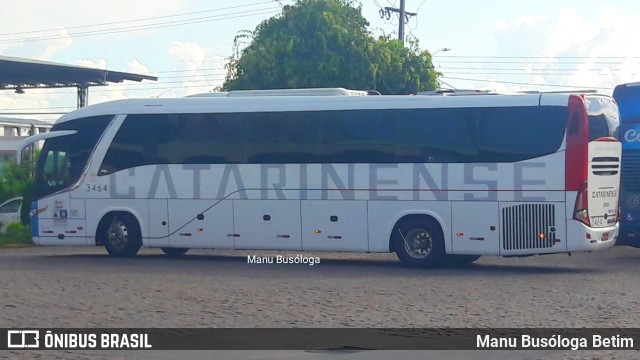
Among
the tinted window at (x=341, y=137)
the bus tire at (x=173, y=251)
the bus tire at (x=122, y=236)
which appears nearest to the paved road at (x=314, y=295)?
the bus tire at (x=122, y=236)

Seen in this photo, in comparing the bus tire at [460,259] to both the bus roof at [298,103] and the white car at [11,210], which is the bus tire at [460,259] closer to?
the bus roof at [298,103]

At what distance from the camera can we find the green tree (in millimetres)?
37844

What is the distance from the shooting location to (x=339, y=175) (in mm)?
20438

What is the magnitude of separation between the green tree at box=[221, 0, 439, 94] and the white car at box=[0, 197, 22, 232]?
10.7 m

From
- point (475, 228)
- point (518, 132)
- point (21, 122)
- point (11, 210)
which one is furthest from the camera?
point (21, 122)

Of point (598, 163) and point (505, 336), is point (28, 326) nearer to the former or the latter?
point (505, 336)

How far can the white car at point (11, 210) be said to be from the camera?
3141 cm

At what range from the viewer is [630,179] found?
22.0 meters

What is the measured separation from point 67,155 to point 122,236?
229 centimetres

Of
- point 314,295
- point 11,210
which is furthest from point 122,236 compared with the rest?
point 11,210

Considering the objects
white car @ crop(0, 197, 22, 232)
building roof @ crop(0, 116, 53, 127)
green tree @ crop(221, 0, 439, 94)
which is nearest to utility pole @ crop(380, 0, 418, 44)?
green tree @ crop(221, 0, 439, 94)

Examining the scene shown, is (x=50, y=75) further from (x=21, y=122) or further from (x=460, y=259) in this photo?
(x=21, y=122)

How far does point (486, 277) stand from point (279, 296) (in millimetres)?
4955

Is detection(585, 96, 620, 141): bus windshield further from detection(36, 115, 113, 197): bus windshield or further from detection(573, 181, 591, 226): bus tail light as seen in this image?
detection(36, 115, 113, 197): bus windshield
